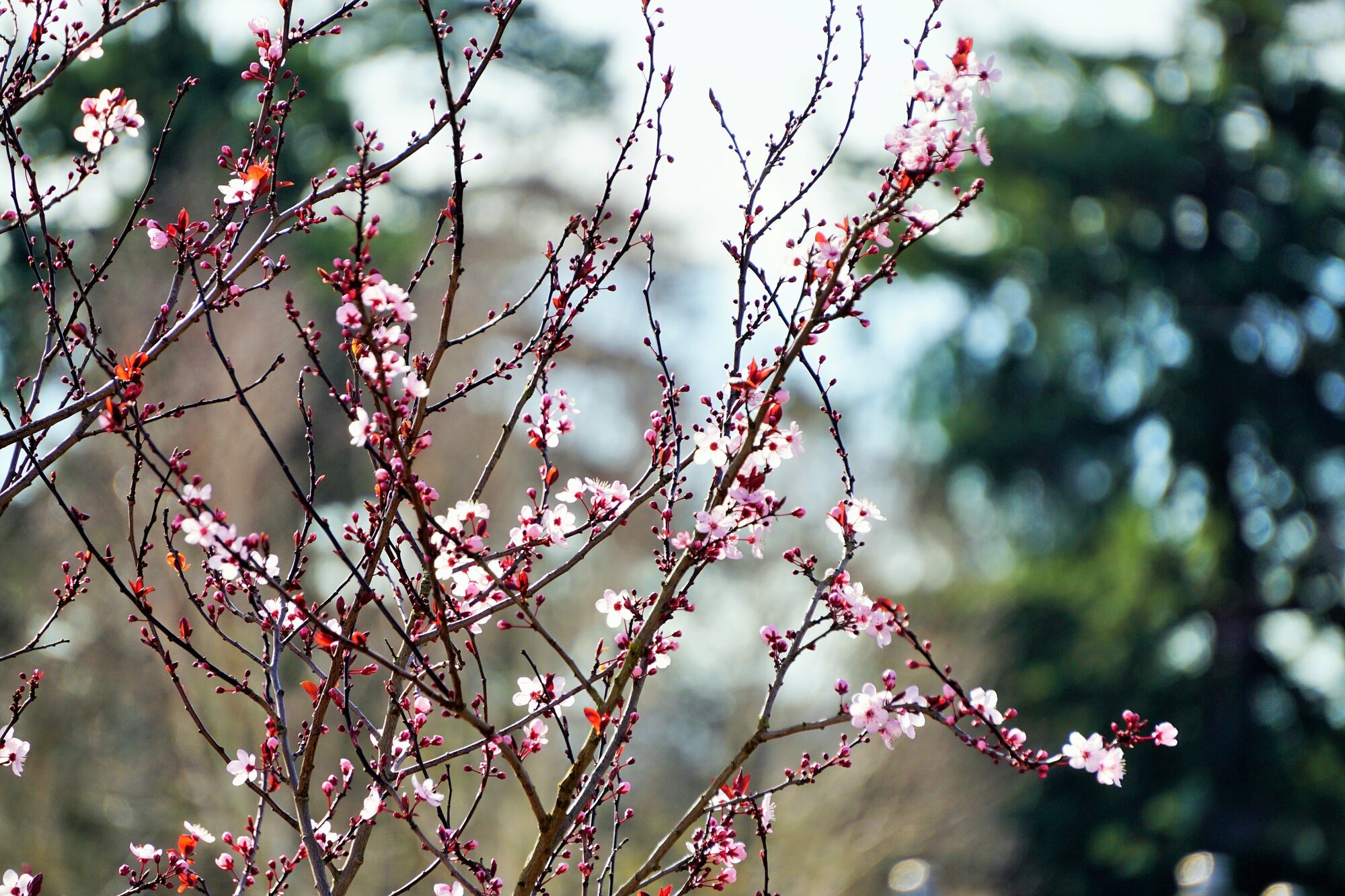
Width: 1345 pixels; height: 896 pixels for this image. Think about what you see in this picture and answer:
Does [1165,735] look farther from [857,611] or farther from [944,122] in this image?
[944,122]

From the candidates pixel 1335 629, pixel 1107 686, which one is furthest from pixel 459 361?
pixel 1335 629

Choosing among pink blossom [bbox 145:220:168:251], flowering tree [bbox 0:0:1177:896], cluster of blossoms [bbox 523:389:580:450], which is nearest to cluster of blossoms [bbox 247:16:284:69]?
flowering tree [bbox 0:0:1177:896]

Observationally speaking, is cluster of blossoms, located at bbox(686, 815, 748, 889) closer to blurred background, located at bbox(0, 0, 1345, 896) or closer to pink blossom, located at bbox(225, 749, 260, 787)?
pink blossom, located at bbox(225, 749, 260, 787)

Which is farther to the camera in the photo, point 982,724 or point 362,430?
point 982,724

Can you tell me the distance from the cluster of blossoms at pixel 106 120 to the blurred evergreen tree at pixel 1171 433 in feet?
32.8

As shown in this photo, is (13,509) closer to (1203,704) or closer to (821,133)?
(821,133)

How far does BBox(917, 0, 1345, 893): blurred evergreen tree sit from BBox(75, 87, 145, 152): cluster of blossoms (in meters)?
10.00

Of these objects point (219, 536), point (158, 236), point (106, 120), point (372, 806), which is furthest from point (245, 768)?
point (106, 120)

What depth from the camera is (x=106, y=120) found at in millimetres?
2172

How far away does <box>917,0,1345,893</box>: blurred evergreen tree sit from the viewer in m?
11.7

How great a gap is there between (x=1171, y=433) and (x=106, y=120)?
1189 centimetres

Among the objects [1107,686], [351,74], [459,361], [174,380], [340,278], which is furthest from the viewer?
[351,74]

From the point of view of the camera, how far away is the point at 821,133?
1124cm

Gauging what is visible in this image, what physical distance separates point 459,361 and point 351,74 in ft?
17.9
